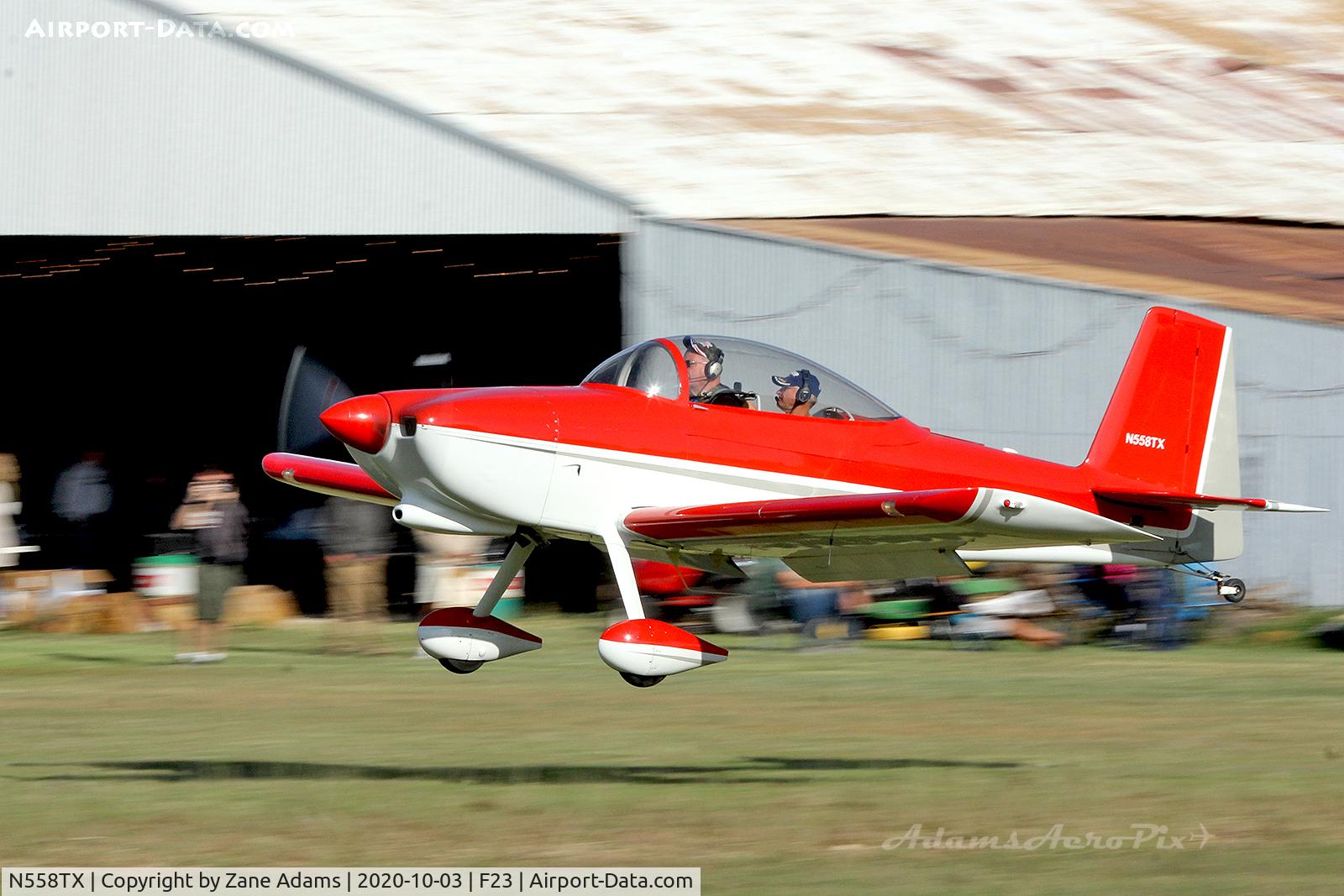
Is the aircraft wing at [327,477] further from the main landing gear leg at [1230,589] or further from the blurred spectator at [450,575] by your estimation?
the blurred spectator at [450,575]

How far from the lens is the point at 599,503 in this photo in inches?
328

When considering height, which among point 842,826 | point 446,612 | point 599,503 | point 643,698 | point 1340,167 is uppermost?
point 1340,167

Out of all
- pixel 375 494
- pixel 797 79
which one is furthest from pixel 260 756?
pixel 797 79

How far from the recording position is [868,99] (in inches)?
854

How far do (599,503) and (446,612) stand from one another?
3.26 ft

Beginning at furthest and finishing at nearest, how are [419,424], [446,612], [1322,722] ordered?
[1322,722], [446,612], [419,424]

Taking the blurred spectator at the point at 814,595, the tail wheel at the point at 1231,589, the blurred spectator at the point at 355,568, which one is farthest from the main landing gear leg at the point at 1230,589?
the blurred spectator at the point at 355,568

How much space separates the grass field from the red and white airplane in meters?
0.99

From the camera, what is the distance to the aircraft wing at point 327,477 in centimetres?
919

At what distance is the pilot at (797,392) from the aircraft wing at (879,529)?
0.55 meters

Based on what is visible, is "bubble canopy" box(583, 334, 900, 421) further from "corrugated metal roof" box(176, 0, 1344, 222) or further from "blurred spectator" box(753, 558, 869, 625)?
"corrugated metal roof" box(176, 0, 1344, 222)

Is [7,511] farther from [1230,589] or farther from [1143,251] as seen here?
[1230,589]

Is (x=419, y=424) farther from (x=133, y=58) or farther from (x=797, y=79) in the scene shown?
(x=797, y=79)

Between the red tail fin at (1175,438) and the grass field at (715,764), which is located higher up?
the red tail fin at (1175,438)
